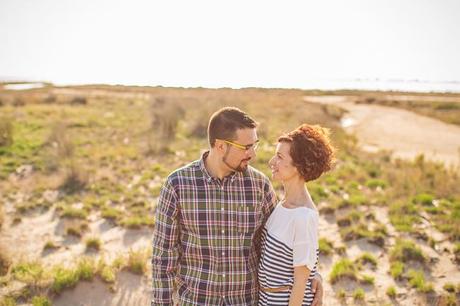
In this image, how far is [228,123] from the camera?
7.82 ft

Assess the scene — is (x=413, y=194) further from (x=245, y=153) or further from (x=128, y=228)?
(x=245, y=153)

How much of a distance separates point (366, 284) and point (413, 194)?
4141mm

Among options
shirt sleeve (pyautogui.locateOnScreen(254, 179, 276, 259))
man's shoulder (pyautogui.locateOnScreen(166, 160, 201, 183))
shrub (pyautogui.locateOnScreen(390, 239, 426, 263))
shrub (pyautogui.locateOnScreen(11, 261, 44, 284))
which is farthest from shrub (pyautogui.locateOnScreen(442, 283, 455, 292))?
shrub (pyautogui.locateOnScreen(11, 261, 44, 284))

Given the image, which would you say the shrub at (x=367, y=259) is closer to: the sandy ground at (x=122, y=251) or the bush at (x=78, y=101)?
the sandy ground at (x=122, y=251)

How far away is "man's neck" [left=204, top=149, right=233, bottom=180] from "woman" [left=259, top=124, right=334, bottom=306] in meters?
0.28

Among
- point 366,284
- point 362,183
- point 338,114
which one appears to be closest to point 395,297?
point 366,284

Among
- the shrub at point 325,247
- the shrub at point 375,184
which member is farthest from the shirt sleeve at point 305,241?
the shrub at point 375,184

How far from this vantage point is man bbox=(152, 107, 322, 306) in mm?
2414

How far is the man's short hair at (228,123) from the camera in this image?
2375 millimetres

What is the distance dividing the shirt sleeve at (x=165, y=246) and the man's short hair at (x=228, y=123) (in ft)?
1.30

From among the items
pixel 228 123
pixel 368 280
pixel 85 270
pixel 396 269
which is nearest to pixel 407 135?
pixel 396 269

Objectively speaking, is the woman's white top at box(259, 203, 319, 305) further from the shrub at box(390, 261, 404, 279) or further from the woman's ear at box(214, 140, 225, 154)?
the shrub at box(390, 261, 404, 279)

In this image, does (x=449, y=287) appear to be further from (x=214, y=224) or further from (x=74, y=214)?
(x=74, y=214)

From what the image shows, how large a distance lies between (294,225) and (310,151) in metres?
0.39
